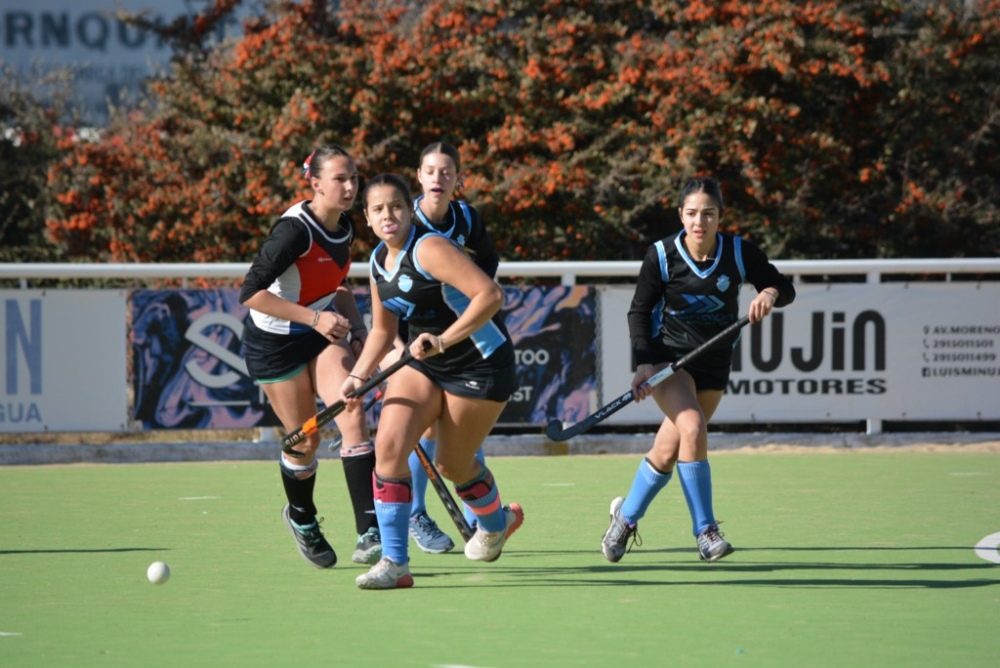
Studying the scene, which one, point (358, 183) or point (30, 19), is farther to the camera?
point (30, 19)

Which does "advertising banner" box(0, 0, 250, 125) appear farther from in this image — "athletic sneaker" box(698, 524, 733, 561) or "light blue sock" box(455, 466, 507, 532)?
"athletic sneaker" box(698, 524, 733, 561)

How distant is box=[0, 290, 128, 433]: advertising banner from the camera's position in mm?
13336

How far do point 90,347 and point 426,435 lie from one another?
5986 mm

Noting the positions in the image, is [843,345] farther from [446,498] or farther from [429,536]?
Answer: [446,498]

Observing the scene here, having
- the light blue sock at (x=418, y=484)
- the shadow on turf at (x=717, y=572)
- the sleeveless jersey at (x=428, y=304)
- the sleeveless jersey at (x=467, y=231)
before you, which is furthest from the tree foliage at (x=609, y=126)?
the sleeveless jersey at (x=428, y=304)

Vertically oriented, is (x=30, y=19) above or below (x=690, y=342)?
above

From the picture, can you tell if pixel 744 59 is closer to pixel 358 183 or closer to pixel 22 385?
pixel 22 385

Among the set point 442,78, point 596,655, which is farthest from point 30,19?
point 596,655

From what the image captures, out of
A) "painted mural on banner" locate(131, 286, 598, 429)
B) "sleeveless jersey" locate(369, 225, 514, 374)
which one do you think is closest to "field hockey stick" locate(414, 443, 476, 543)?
"sleeveless jersey" locate(369, 225, 514, 374)

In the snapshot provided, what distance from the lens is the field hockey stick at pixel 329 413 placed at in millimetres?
6668

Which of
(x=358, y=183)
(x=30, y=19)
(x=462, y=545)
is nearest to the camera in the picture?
(x=358, y=183)

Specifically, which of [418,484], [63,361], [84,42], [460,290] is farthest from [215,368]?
[84,42]

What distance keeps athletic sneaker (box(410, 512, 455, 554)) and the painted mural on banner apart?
17.9 feet

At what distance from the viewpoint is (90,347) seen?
1348 cm
